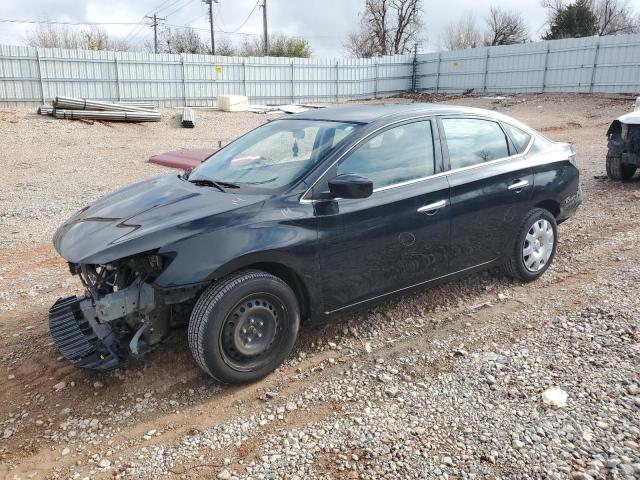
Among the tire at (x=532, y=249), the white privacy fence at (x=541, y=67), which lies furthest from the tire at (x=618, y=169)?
the white privacy fence at (x=541, y=67)

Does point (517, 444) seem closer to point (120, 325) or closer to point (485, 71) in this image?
point (120, 325)

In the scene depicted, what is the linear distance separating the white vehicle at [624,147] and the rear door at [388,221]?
225 inches

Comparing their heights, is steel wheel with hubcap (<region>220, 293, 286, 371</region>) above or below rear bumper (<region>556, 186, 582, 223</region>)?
below

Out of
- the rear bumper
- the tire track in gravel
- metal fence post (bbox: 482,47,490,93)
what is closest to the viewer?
the tire track in gravel

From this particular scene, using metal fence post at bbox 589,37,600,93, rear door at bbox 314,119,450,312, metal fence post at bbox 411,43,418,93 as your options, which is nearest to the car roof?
rear door at bbox 314,119,450,312

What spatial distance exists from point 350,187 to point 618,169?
7.27 meters

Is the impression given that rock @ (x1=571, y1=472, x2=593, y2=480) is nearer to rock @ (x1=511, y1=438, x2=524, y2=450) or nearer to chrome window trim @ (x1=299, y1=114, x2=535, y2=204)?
rock @ (x1=511, y1=438, x2=524, y2=450)

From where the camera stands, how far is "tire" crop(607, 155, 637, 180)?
28.7ft

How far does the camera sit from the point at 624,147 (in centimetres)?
845

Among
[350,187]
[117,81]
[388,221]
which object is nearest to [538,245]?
[388,221]

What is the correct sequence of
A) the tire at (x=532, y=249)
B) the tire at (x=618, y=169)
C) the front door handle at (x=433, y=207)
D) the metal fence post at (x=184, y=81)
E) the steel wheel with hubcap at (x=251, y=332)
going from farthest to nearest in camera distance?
the metal fence post at (x=184, y=81) → the tire at (x=618, y=169) → the tire at (x=532, y=249) → the front door handle at (x=433, y=207) → the steel wheel with hubcap at (x=251, y=332)

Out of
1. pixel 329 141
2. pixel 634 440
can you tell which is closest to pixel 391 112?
pixel 329 141

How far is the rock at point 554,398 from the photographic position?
10.2 ft

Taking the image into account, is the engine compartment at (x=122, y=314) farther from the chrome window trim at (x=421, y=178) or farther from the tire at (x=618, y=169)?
the tire at (x=618, y=169)
